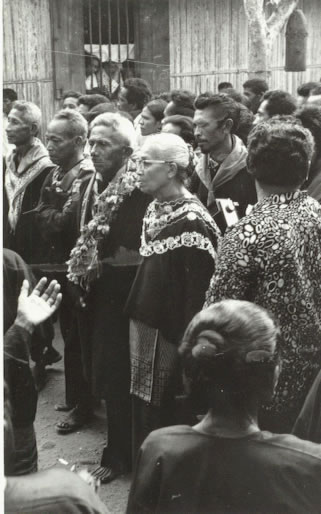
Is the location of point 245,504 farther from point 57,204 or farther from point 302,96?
point 302,96

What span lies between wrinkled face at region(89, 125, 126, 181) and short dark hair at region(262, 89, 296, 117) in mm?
1422

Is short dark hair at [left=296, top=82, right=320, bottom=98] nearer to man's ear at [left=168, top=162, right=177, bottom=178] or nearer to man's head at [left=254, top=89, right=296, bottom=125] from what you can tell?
man's head at [left=254, top=89, right=296, bottom=125]

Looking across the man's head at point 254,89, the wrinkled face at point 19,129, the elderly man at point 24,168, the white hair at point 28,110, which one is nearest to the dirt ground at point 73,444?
the elderly man at point 24,168

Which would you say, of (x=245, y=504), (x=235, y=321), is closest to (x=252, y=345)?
(x=235, y=321)

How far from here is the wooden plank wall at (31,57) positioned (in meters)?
3.39

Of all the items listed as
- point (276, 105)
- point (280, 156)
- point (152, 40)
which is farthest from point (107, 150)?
point (152, 40)

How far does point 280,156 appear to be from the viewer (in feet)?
7.12

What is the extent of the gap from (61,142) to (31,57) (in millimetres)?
1544

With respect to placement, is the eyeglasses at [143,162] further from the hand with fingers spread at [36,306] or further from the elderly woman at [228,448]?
the elderly woman at [228,448]

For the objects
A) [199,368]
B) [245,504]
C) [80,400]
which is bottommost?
[80,400]

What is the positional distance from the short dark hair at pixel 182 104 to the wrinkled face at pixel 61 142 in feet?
4.33

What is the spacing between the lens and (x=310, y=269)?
2.20 m

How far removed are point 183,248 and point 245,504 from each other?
3.64ft

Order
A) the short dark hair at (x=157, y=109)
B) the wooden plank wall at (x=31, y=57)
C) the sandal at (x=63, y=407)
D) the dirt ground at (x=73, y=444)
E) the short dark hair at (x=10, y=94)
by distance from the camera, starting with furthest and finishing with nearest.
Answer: the short dark hair at (x=10, y=94) < the short dark hair at (x=157, y=109) < the sandal at (x=63, y=407) < the wooden plank wall at (x=31, y=57) < the dirt ground at (x=73, y=444)
